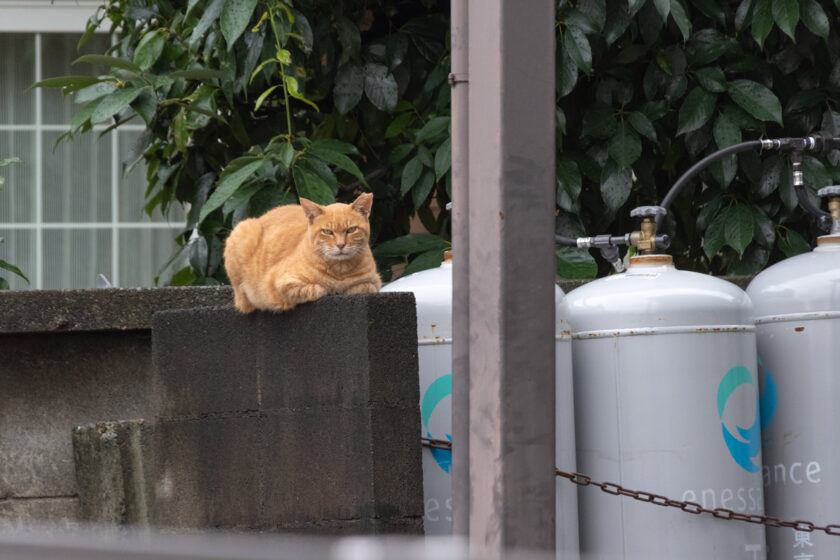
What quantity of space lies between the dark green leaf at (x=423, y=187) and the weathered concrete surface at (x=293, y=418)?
130 centimetres

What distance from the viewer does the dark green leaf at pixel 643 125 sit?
183 inches

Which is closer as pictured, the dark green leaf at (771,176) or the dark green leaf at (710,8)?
the dark green leaf at (710,8)

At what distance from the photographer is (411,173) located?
465 centimetres

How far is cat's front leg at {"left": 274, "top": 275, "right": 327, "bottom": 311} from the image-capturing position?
3.38 m

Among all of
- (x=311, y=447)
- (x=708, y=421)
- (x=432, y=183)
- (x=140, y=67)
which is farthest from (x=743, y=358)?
(x=140, y=67)

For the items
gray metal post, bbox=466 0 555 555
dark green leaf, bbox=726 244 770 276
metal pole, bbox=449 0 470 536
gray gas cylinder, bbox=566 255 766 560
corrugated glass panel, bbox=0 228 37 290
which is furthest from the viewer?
corrugated glass panel, bbox=0 228 37 290

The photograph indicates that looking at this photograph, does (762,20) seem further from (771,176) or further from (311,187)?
(311,187)

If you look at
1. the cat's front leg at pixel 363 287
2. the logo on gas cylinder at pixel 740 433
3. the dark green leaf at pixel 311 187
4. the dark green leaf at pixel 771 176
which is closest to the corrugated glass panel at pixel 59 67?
the dark green leaf at pixel 311 187

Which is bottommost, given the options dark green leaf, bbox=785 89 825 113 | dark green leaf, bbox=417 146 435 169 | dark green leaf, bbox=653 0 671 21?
dark green leaf, bbox=417 146 435 169

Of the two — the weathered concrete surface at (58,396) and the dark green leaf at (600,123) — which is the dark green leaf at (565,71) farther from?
the weathered concrete surface at (58,396)

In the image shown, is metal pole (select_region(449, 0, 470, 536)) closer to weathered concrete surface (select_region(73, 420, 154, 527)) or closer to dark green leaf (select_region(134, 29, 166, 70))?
weathered concrete surface (select_region(73, 420, 154, 527))

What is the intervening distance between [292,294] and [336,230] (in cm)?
40

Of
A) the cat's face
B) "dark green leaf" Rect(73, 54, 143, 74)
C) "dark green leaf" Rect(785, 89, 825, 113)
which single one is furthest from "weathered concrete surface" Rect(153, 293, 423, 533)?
"dark green leaf" Rect(785, 89, 825, 113)

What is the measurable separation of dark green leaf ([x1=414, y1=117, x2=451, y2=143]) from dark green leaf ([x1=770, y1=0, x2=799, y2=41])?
49.2 inches
